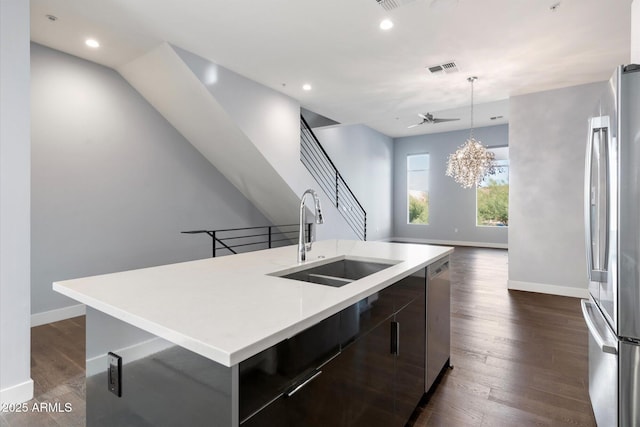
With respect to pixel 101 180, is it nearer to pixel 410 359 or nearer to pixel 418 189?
pixel 410 359

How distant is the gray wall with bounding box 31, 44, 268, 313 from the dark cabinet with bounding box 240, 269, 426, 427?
3916 mm

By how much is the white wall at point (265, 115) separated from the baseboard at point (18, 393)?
3156 millimetres

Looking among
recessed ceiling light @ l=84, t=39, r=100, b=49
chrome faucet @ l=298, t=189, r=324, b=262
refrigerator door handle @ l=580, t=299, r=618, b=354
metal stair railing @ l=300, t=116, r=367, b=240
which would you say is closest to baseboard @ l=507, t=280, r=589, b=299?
metal stair railing @ l=300, t=116, r=367, b=240

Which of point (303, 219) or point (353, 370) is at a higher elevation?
point (303, 219)

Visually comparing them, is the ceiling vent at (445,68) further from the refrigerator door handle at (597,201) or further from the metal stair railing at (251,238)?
the metal stair railing at (251,238)

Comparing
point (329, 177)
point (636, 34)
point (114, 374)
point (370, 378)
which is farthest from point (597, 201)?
point (329, 177)

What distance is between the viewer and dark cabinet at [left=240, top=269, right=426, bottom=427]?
0.92 m

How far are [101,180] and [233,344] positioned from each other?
4.20 m

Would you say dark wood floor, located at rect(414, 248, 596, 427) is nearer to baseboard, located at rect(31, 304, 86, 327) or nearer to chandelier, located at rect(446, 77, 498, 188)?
chandelier, located at rect(446, 77, 498, 188)

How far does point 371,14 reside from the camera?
2.95m

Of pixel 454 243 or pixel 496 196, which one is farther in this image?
pixel 454 243

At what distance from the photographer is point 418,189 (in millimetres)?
10633

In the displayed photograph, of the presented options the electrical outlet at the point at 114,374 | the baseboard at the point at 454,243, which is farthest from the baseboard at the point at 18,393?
the baseboard at the point at 454,243

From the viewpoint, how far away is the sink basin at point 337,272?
1854 mm
